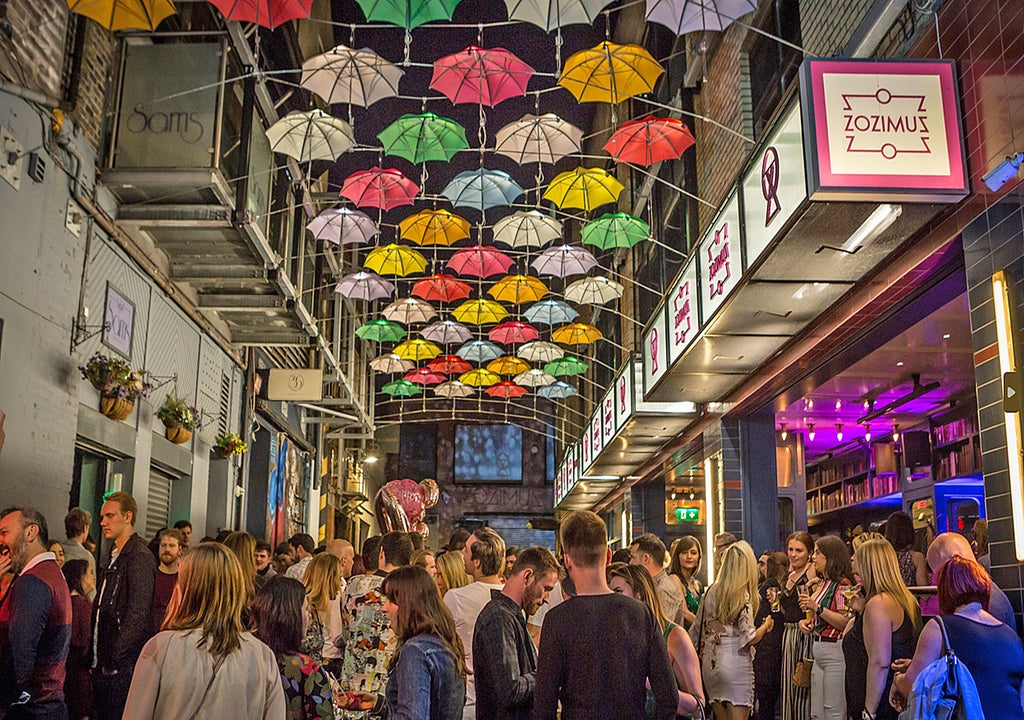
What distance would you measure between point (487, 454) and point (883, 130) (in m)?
35.0

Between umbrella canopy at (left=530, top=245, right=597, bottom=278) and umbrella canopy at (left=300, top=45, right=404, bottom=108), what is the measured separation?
18.4 feet

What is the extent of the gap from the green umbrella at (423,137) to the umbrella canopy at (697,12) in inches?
140

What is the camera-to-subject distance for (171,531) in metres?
7.31

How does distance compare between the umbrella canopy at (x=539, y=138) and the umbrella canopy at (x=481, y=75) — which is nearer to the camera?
the umbrella canopy at (x=481, y=75)

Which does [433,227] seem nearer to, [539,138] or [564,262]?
[564,262]

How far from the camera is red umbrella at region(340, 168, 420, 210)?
48.1 feet

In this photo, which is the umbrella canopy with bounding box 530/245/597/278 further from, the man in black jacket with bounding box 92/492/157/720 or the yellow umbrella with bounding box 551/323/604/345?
the man in black jacket with bounding box 92/492/157/720

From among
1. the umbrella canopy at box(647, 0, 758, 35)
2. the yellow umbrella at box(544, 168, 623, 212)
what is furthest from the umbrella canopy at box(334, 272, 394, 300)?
the umbrella canopy at box(647, 0, 758, 35)

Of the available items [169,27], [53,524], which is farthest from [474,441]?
[53,524]

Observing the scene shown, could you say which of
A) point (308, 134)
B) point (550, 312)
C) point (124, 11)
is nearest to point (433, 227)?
point (308, 134)

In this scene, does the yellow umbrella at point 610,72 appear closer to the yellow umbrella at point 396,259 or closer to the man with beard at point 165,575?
the yellow umbrella at point 396,259

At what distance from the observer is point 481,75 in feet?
37.5

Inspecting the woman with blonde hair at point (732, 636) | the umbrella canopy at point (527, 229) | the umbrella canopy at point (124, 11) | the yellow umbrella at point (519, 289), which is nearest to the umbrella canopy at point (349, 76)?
the umbrella canopy at point (124, 11)

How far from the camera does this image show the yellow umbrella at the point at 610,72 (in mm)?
10922
